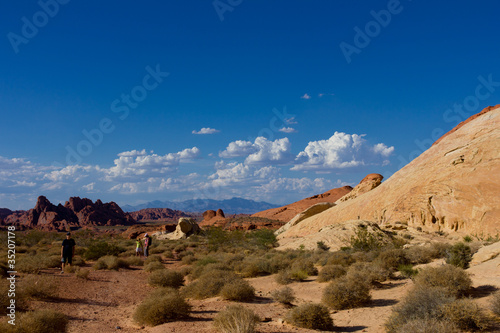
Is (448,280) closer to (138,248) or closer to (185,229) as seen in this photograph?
(138,248)

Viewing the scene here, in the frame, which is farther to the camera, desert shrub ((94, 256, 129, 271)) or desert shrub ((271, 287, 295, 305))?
desert shrub ((94, 256, 129, 271))

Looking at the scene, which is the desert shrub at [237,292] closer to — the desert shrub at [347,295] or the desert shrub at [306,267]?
the desert shrub at [347,295]

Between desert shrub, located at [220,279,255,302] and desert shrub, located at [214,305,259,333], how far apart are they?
3.09 meters

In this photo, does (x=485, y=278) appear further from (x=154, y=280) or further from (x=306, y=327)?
(x=154, y=280)

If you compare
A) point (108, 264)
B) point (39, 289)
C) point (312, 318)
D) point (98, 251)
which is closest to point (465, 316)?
point (312, 318)

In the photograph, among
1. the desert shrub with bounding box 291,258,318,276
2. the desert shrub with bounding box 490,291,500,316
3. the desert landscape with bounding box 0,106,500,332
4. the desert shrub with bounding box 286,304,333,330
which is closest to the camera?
the desert shrub with bounding box 490,291,500,316

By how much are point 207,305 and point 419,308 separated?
640 centimetres

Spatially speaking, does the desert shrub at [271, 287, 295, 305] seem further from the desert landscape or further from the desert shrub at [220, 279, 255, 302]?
the desert shrub at [220, 279, 255, 302]

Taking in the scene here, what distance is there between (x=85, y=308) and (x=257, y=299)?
558 centimetres

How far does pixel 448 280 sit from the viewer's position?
8602 millimetres

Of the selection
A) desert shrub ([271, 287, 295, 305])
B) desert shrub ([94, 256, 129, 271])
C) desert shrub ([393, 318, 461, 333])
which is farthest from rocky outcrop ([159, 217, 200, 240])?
desert shrub ([393, 318, 461, 333])

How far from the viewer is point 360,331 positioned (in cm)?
748

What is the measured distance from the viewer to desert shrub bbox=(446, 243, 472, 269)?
10.8m

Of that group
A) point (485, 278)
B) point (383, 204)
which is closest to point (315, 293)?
point (485, 278)
